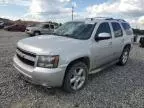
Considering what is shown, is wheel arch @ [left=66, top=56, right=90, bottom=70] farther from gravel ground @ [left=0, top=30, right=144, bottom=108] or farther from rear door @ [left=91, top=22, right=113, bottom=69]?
gravel ground @ [left=0, top=30, right=144, bottom=108]

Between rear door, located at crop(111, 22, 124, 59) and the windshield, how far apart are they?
1283 mm

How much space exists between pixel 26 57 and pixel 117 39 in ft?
11.5

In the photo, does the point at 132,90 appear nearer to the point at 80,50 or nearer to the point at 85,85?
the point at 85,85

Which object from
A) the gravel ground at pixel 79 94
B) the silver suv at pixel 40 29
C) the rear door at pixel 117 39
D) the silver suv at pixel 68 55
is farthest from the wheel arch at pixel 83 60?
the silver suv at pixel 40 29

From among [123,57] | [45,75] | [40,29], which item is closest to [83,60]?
[45,75]

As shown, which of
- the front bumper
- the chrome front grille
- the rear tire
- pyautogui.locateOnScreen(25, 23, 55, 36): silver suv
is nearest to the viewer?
the front bumper

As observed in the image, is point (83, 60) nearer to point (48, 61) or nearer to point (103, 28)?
point (48, 61)

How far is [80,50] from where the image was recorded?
4.69 metres

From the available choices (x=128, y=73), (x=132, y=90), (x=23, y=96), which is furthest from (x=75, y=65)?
(x=128, y=73)

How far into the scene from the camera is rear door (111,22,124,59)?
6.49 meters

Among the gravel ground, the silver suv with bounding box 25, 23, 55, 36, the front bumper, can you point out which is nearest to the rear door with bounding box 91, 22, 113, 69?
the gravel ground

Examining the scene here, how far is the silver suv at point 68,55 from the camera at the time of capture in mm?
4129

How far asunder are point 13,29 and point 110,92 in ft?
95.2

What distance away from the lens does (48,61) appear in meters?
4.11
